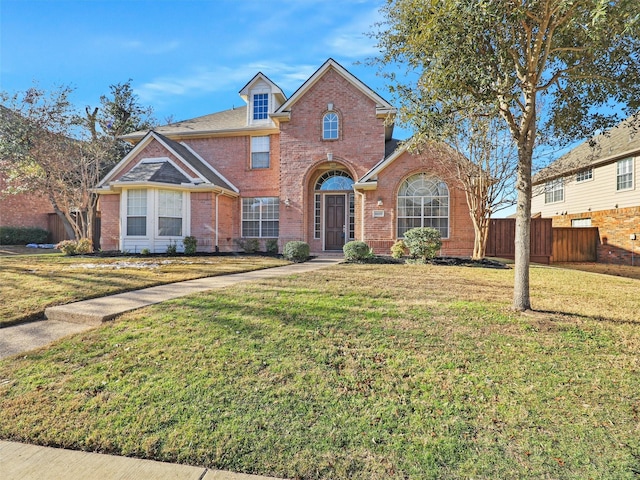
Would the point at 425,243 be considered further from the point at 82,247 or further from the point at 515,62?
the point at 82,247

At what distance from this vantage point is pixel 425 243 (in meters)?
11.4

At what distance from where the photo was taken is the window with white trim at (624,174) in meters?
15.7

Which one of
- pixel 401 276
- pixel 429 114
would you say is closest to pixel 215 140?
pixel 401 276

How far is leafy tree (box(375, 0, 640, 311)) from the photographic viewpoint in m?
4.50

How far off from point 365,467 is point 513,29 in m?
5.83

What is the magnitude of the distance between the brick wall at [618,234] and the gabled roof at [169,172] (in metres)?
18.5

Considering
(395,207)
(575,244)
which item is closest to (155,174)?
(395,207)

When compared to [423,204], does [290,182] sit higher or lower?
higher

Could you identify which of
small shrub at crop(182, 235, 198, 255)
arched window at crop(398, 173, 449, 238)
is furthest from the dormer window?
arched window at crop(398, 173, 449, 238)

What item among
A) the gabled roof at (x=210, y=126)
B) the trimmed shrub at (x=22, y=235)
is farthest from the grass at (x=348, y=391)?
the trimmed shrub at (x=22, y=235)

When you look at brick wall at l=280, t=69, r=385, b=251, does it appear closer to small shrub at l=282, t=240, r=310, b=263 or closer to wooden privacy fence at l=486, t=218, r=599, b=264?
small shrub at l=282, t=240, r=310, b=263

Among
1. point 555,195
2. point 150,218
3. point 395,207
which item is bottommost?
point 150,218

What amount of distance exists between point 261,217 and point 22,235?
1661 cm

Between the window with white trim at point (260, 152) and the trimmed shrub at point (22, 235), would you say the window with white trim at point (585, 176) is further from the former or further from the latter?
the trimmed shrub at point (22, 235)
